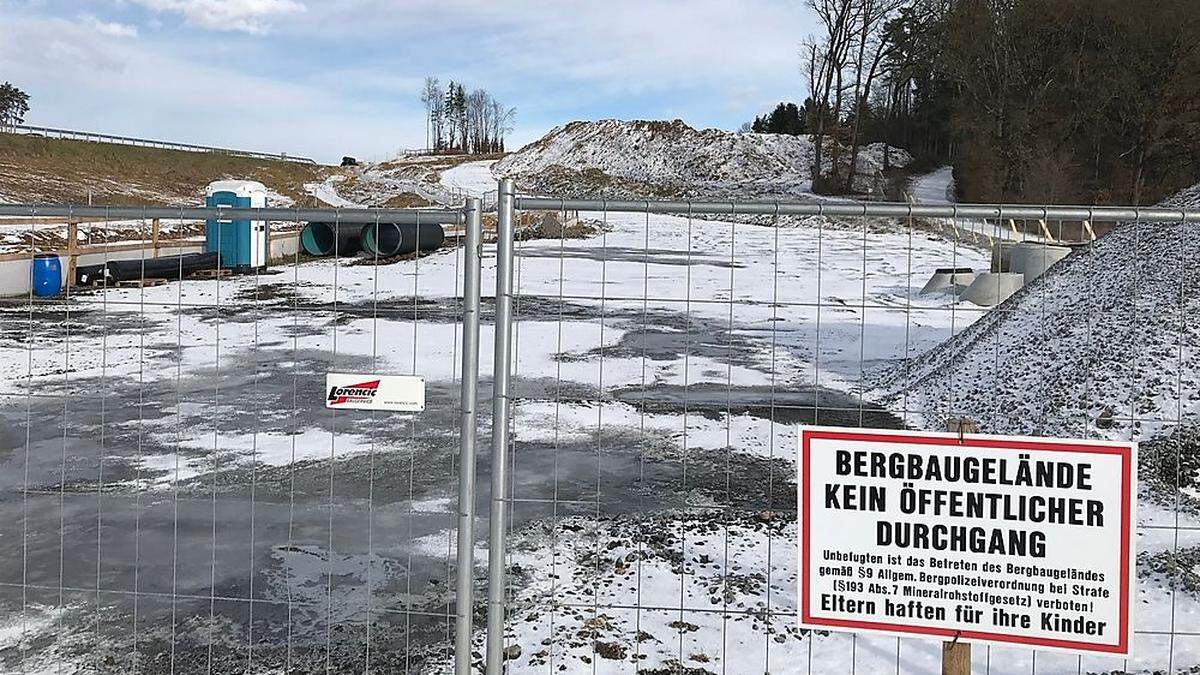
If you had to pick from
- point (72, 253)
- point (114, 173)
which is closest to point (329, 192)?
point (114, 173)

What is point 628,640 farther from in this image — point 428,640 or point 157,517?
point 157,517

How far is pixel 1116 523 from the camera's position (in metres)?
3.26

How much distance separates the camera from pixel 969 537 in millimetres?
3338

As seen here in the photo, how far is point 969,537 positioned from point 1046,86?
44.0 meters

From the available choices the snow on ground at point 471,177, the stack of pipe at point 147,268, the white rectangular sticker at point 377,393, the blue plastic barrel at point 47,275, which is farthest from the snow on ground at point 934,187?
the white rectangular sticker at point 377,393

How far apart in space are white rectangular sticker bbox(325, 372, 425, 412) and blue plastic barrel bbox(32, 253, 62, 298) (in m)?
17.5

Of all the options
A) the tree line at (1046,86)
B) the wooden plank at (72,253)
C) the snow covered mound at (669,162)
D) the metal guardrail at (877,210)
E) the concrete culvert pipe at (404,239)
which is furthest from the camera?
the snow covered mound at (669,162)

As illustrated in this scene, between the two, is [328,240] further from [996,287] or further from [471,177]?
[471,177]

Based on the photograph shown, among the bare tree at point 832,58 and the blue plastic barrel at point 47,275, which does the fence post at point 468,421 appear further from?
the bare tree at point 832,58

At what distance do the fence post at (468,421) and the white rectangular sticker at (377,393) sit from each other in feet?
0.59

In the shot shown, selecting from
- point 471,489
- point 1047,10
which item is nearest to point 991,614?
point 471,489

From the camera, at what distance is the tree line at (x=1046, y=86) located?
3700 centimetres

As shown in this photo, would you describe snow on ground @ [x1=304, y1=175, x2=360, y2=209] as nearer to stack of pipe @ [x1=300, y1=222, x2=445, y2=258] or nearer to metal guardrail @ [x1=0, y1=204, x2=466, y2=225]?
stack of pipe @ [x1=300, y1=222, x2=445, y2=258]

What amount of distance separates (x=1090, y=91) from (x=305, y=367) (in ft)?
118
